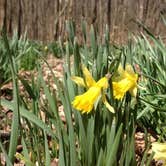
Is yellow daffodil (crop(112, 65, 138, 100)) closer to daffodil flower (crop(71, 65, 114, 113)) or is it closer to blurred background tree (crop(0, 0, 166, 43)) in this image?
daffodil flower (crop(71, 65, 114, 113))

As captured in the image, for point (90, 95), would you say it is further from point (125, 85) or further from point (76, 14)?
point (76, 14)

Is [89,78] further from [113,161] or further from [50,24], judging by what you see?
[50,24]

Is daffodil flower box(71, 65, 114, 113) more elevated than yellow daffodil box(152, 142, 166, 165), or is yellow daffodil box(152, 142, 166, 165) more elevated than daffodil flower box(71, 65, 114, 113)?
daffodil flower box(71, 65, 114, 113)

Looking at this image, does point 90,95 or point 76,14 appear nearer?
point 90,95

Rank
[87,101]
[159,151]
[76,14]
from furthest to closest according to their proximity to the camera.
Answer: [76,14] → [87,101] → [159,151]

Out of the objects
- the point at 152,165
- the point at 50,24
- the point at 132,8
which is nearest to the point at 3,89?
the point at 152,165

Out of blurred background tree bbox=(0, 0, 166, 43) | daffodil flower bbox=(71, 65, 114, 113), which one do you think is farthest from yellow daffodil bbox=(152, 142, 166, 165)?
blurred background tree bbox=(0, 0, 166, 43)

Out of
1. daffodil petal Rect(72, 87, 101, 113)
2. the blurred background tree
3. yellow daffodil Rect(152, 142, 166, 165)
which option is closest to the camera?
yellow daffodil Rect(152, 142, 166, 165)

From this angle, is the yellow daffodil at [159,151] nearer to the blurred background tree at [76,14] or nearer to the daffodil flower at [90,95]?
the daffodil flower at [90,95]

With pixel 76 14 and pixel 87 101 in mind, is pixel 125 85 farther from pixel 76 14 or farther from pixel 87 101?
pixel 76 14

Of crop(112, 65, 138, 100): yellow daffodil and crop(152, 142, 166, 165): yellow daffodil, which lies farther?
crop(112, 65, 138, 100): yellow daffodil

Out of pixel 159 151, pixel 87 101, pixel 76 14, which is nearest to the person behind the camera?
pixel 159 151

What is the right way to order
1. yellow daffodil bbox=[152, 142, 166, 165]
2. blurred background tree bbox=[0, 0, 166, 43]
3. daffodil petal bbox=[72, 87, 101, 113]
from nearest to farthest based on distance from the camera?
yellow daffodil bbox=[152, 142, 166, 165] < daffodil petal bbox=[72, 87, 101, 113] < blurred background tree bbox=[0, 0, 166, 43]

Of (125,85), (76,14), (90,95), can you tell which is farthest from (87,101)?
(76,14)
